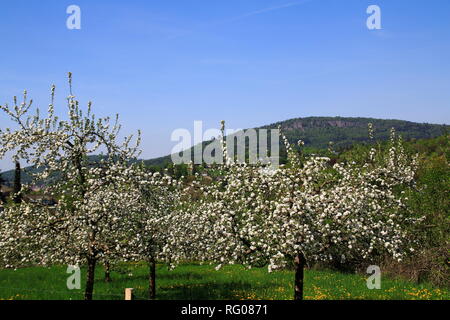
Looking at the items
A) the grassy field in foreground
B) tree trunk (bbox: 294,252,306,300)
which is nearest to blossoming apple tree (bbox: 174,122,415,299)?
tree trunk (bbox: 294,252,306,300)

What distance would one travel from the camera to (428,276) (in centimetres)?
2123

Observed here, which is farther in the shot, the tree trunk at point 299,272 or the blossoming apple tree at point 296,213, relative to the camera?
the tree trunk at point 299,272

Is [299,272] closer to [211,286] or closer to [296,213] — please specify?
[296,213]

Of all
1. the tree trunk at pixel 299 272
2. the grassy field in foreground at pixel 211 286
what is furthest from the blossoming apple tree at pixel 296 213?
the grassy field in foreground at pixel 211 286

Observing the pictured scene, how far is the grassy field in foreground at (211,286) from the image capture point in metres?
18.0

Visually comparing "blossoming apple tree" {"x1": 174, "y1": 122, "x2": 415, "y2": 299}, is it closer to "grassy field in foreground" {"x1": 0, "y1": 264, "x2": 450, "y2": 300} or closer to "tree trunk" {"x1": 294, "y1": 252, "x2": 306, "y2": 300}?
"tree trunk" {"x1": 294, "y1": 252, "x2": 306, "y2": 300}

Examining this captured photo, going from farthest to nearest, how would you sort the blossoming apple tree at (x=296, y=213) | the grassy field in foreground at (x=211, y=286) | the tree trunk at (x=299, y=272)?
the grassy field in foreground at (x=211, y=286) < the tree trunk at (x=299, y=272) < the blossoming apple tree at (x=296, y=213)

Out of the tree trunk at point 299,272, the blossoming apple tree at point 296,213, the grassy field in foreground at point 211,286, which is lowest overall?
the grassy field in foreground at point 211,286

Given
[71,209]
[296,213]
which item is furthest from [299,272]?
[71,209]

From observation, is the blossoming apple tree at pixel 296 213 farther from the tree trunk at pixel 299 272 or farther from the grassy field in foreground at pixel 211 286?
the grassy field in foreground at pixel 211 286

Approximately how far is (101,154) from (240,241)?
762 centimetres

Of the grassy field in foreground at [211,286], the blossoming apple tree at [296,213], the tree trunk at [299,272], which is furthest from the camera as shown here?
the grassy field in foreground at [211,286]

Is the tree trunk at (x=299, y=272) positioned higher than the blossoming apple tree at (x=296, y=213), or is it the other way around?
the blossoming apple tree at (x=296, y=213)

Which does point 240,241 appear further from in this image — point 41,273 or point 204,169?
point 41,273
